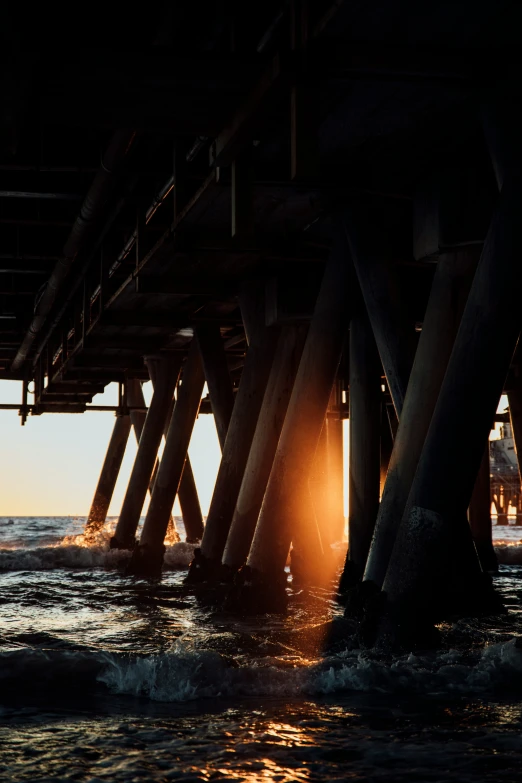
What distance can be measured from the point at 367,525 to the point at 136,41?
215 inches

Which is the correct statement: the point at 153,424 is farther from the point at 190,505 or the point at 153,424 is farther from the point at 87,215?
the point at 87,215

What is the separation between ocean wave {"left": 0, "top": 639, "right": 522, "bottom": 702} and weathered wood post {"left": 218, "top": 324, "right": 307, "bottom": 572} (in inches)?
157

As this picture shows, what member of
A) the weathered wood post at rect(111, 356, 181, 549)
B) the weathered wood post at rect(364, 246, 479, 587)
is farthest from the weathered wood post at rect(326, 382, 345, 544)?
the weathered wood post at rect(364, 246, 479, 587)

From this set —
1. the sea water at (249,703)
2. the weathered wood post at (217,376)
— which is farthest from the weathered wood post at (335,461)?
the sea water at (249,703)

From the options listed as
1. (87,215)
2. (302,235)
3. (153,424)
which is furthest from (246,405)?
(153,424)

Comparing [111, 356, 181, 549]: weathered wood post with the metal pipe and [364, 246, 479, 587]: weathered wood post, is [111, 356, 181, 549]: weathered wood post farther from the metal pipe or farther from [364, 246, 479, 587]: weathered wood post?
[364, 246, 479, 587]: weathered wood post

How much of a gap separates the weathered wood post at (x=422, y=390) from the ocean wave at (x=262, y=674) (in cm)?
113

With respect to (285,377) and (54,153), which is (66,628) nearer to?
(285,377)

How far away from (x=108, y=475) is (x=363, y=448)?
47.7ft

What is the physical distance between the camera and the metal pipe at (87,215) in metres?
9.01

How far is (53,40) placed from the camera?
5879 mm

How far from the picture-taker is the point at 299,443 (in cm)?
966

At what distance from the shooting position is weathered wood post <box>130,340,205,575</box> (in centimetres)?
1469

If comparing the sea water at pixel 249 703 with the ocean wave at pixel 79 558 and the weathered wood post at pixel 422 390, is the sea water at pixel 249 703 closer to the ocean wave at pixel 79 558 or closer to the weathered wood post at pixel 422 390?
the weathered wood post at pixel 422 390
